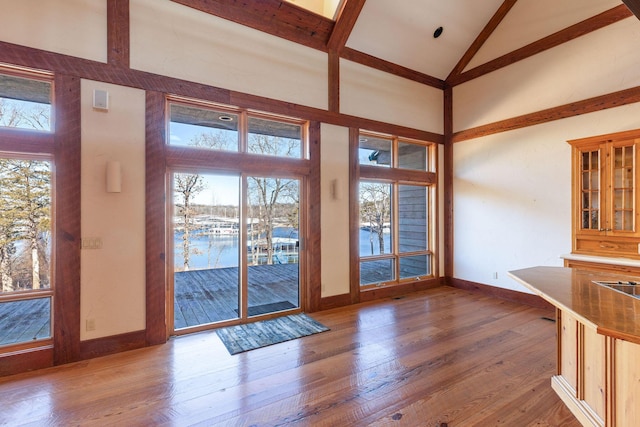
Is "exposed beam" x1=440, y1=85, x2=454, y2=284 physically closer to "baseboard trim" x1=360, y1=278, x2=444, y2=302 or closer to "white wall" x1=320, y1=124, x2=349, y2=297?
"baseboard trim" x1=360, y1=278, x2=444, y2=302

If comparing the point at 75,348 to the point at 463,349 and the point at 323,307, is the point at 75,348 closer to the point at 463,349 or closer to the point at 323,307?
the point at 323,307

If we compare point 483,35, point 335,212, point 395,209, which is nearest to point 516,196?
point 395,209

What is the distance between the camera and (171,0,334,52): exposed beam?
12.0 ft

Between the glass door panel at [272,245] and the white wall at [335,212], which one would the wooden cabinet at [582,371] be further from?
the glass door panel at [272,245]

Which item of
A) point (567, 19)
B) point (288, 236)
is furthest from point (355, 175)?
point (567, 19)

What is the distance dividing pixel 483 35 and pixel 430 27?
1.10 metres

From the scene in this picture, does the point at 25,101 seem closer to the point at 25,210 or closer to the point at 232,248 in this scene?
the point at 25,210

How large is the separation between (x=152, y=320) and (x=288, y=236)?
76.2 inches

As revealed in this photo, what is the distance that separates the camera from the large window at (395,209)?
A: 5047 mm

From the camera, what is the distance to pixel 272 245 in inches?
165

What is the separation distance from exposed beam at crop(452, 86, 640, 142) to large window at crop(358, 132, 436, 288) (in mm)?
889

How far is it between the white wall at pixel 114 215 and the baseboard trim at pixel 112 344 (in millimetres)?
58

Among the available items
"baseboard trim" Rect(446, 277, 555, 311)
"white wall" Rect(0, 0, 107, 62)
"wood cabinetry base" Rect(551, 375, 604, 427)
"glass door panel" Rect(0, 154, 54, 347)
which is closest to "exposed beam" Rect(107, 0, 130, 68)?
"white wall" Rect(0, 0, 107, 62)

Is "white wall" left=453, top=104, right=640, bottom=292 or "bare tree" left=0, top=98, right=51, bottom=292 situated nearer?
"bare tree" left=0, top=98, right=51, bottom=292
